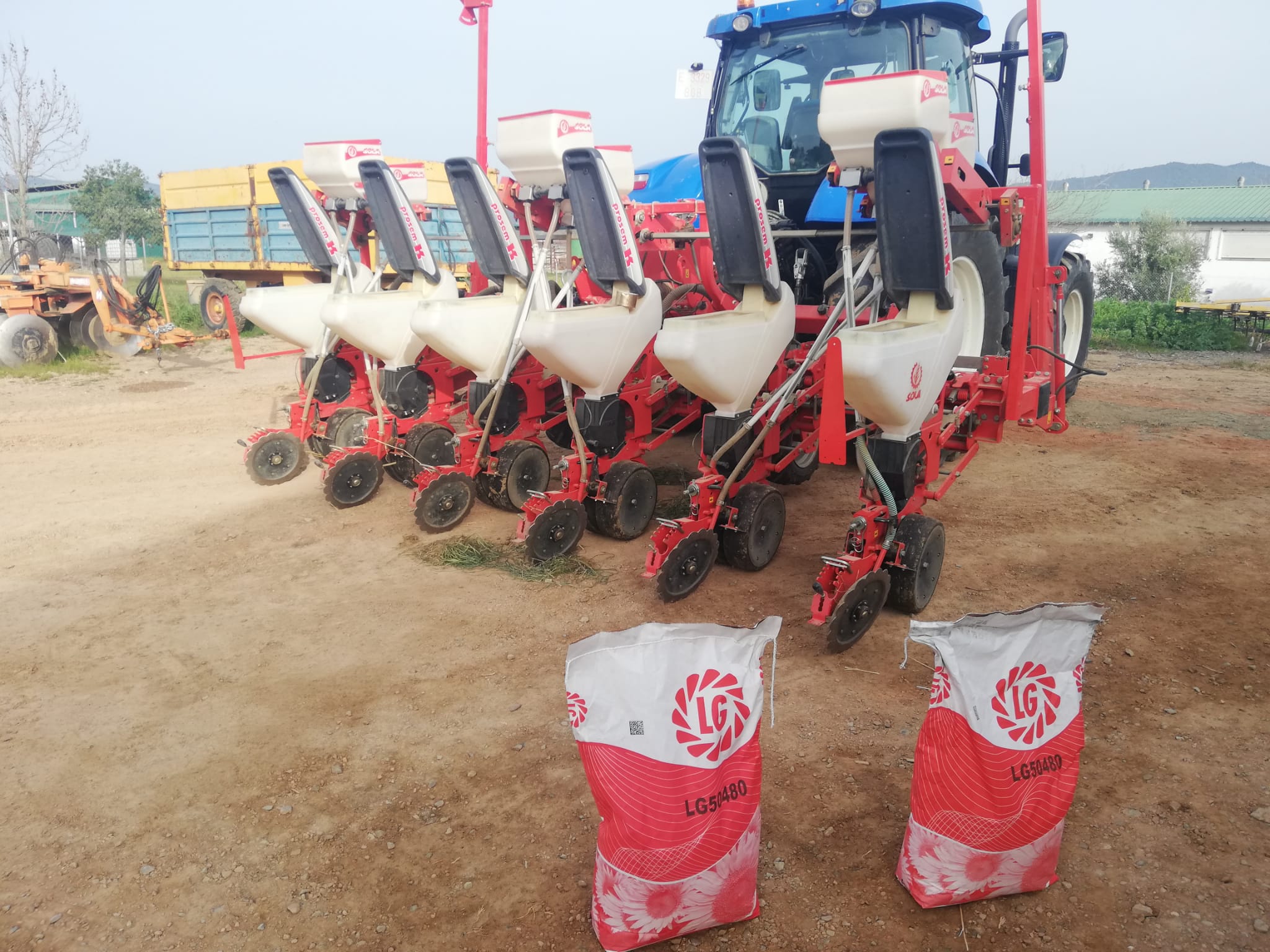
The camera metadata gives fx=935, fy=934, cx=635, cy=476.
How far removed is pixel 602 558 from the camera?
16.1 feet

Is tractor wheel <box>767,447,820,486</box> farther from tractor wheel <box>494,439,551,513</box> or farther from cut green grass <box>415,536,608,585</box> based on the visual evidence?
cut green grass <box>415,536,608,585</box>

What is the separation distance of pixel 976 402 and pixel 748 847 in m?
2.74

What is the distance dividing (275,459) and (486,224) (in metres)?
2.21

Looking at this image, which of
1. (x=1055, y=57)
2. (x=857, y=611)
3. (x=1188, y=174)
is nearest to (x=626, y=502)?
(x=857, y=611)

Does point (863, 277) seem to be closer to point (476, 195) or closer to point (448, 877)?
point (476, 195)

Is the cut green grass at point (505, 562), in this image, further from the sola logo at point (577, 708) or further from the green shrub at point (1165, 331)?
the green shrub at point (1165, 331)

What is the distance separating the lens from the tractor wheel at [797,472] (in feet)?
19.5

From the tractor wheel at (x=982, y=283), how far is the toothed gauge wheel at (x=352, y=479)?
3453 mm

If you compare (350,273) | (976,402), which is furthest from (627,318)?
(350,273)

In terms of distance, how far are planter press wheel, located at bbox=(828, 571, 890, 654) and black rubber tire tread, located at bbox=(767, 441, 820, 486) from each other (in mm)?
2103

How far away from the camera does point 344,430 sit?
6.27 m

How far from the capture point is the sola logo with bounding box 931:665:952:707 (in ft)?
7.18

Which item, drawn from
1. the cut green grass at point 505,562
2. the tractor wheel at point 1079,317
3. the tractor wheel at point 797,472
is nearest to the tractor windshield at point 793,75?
the tractor wheel at point 797,472

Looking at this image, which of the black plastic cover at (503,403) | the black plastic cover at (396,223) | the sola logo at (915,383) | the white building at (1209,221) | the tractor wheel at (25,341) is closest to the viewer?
the sola logo at (915,383)
